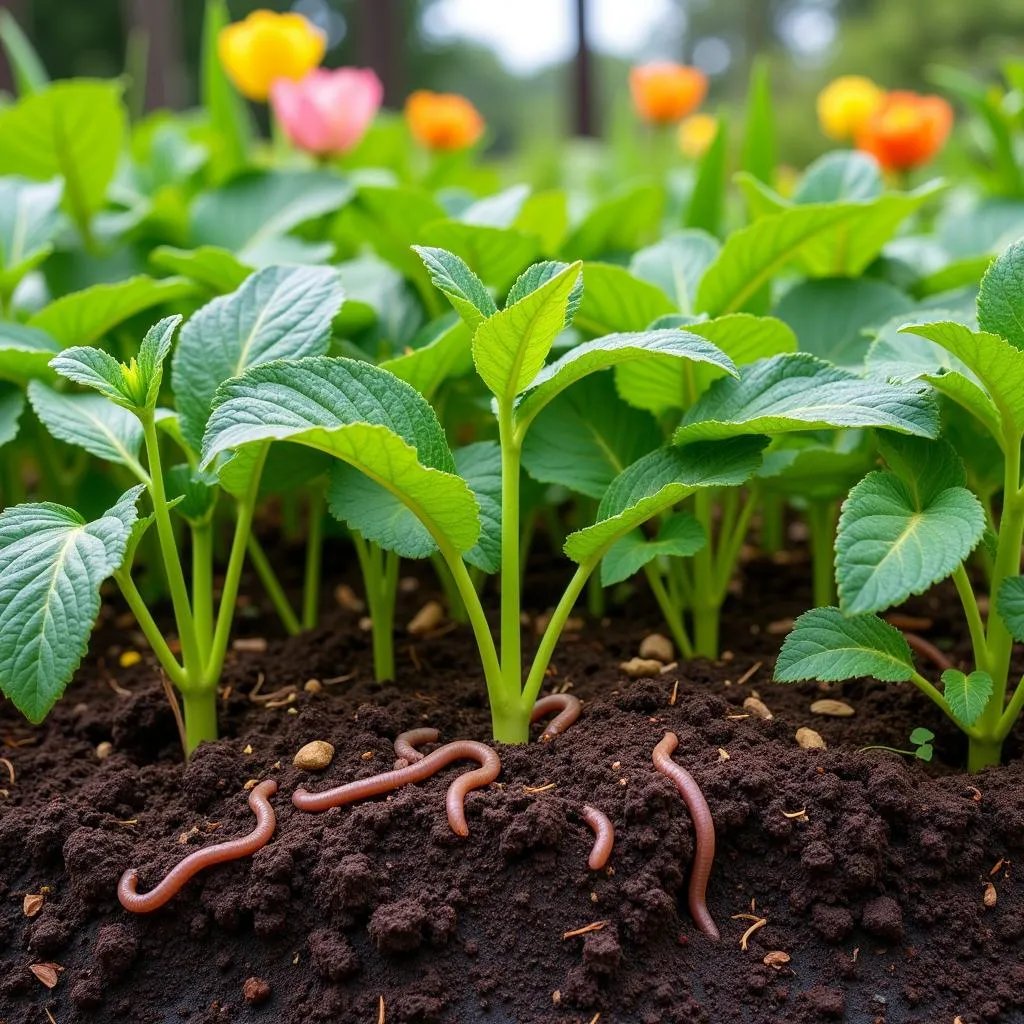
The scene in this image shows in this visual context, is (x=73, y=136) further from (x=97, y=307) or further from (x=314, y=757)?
(x=314, y=757)

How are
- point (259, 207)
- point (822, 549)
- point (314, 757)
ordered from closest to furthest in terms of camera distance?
1. point (314, 757)
2. point (822, 549)
3. point (259, 207)

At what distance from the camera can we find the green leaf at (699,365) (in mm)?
1373

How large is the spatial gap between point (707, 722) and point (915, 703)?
0.31m

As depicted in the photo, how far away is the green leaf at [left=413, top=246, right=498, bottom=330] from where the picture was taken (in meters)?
1.14

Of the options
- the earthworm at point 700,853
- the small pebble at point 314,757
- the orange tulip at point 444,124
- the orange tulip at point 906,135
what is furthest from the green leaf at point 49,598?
the orange tulip at point 444,124

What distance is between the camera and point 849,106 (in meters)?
3.17

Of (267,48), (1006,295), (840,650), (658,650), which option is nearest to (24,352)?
(658,650)

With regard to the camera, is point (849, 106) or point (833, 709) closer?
point (833, 709)

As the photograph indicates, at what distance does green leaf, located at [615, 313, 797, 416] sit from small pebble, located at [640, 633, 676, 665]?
343mm

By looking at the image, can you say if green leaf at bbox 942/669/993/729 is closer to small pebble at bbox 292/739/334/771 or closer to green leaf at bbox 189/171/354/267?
small pebble at bbox 292/739/334/771

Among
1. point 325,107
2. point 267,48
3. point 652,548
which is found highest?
point 267,48

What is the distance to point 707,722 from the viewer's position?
1.31 metres

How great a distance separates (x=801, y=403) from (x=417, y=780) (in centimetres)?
60

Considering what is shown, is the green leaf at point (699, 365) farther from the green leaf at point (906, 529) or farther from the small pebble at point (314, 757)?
the small pebble at point (314, 757)
